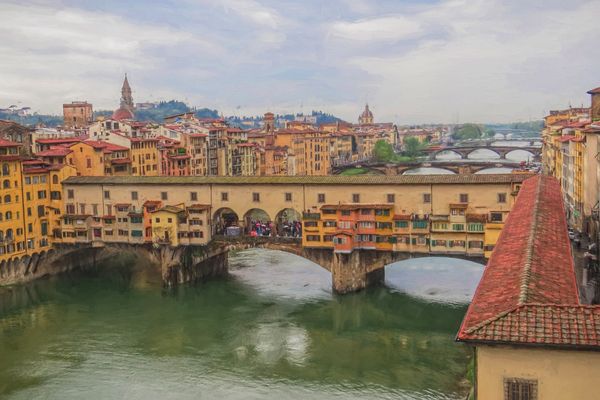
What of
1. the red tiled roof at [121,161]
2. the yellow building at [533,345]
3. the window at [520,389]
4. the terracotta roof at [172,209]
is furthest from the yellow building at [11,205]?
the window at [520,389]

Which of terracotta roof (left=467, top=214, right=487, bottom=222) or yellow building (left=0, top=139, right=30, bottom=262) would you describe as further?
yellow building (left=0, top=139, right=30, bottom=262)

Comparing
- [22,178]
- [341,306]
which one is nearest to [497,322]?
[341,306]

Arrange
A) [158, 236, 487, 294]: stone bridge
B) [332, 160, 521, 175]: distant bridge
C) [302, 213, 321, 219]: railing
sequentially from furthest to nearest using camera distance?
[332, 160, 521, 175]: distant bridge, [302, 213, 321, 219]: railing, [158, 236, 487, 294]: stone bridge

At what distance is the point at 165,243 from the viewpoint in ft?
105

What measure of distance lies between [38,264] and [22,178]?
184 inches

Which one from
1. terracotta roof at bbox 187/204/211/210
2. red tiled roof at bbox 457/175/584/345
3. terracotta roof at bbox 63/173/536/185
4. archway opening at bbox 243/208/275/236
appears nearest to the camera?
red tiled roof at bbox 457/175/584/345

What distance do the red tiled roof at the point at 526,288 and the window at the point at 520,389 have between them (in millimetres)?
691

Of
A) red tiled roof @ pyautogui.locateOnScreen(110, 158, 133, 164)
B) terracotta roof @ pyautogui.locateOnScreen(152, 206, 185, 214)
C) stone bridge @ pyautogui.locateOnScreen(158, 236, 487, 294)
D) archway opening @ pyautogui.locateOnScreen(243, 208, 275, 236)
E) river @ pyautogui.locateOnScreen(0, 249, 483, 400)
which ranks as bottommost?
river @ pyautogui.locateOnScreen(0, 249, 483, 400)

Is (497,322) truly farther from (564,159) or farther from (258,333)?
(564,159)

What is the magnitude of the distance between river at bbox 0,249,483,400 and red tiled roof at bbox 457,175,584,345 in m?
6.74

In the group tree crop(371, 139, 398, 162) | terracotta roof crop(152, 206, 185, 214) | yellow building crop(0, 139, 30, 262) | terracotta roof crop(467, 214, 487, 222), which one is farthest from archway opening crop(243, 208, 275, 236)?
tree crop(371, 139, 398, 162)

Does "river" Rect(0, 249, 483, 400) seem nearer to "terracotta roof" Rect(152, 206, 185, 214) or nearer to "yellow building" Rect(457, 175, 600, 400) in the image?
"terracotta roof" Rect(152, 206, 185, 214)

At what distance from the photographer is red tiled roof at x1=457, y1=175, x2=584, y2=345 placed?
8.75 meters

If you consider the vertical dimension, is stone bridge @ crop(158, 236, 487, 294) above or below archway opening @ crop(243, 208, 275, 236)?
below
